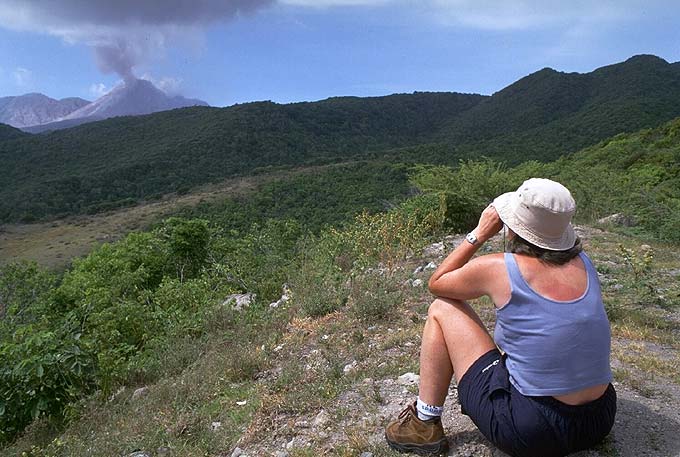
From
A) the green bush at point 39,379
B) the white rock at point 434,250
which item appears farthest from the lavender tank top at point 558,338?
the white rock at point 434,250

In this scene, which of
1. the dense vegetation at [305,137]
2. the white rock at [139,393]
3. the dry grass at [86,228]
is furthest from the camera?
the dense vegetation at [305,137]

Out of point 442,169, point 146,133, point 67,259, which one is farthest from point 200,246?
point 146,133

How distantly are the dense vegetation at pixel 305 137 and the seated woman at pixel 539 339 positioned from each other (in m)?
36.5

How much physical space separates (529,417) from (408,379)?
3.73 ft

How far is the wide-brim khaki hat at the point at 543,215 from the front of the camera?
75.8 inches

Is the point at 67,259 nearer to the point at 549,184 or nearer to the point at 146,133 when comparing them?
the point at 549,184

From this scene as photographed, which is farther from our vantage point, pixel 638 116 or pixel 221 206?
pixel 638 116

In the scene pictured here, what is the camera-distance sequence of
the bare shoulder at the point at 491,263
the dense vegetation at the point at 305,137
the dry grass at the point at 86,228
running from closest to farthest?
the bare shoulder at the point at 491,263 → the dry grass at the point at 86,228 → the dense vegetation at the point at 305,137

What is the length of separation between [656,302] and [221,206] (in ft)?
132

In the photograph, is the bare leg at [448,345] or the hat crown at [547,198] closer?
the hat crown at [547,198]

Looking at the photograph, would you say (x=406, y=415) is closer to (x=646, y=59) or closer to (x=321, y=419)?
(x=321, y=419)

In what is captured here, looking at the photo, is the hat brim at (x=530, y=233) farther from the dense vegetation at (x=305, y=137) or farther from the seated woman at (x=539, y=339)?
the dense vegetation at (x=305, y=137)

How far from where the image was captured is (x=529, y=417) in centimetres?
194

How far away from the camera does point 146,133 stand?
80.5 metres
